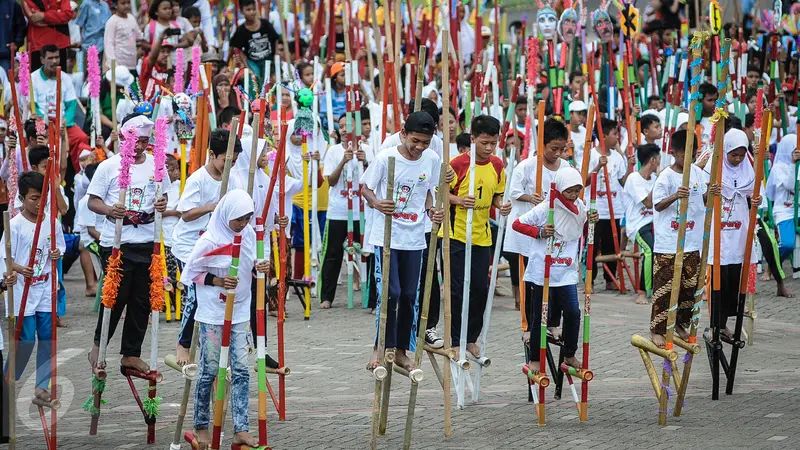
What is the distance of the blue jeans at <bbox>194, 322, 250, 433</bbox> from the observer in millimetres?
7105

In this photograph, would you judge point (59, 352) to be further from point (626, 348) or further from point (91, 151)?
point (626, 348)

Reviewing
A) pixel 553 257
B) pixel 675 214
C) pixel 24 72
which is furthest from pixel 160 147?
pixel 675 214

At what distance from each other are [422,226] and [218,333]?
210 centimetres

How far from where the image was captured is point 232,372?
282 inches

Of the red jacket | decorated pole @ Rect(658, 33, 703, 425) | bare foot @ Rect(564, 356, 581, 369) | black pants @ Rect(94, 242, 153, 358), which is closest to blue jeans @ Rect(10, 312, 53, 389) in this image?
black pants @ Rect(94, 242, 153, 358)

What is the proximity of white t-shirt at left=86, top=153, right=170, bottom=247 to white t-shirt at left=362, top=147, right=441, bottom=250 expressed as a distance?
1.55m

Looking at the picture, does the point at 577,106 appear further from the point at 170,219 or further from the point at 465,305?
the point at 465,305

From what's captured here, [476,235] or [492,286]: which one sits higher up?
[476,235]

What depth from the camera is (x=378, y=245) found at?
29.2 ft

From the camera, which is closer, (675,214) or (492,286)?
(492,286)

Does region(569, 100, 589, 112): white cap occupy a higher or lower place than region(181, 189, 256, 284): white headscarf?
higher

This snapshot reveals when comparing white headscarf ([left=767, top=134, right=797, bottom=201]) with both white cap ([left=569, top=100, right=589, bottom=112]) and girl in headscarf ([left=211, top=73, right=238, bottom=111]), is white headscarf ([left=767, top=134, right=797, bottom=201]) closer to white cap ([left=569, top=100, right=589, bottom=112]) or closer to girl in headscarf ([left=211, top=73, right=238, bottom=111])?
white cap ([left=569, top=100, right=589, bottom=112])

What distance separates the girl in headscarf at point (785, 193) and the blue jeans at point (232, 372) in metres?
9.06

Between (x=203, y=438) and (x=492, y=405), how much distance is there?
2411 millimetres
